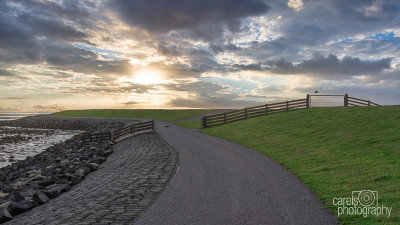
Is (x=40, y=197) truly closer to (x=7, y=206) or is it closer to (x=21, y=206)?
(x=21, y=206)

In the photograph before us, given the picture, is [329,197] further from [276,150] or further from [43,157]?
[43,157]

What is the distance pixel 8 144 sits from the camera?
3412 cm

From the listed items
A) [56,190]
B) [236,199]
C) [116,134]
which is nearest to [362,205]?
[236,199]

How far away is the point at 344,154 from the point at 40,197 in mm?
13929

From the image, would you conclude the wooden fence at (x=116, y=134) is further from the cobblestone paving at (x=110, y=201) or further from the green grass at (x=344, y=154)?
the cobblestone paving at (x=110, y=201)

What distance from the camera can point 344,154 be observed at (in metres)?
13.0

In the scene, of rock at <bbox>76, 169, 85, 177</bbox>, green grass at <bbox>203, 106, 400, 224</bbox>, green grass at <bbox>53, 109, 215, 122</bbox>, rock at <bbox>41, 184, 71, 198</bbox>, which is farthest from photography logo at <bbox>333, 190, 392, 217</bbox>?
green grass at <bbox>53, 109, 215, 122</bbox>

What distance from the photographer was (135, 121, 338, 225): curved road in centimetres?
606

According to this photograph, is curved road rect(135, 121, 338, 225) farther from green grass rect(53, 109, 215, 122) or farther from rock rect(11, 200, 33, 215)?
green grass rect(53, 109, 215, 122)

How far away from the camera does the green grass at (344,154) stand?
780 cm

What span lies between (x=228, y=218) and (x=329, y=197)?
137 inches

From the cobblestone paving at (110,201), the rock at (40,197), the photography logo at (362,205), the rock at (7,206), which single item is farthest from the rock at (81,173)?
the photography logo at (362,205)

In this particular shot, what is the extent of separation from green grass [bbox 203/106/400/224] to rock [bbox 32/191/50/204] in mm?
9471

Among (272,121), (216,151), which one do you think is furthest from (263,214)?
(272,121)
